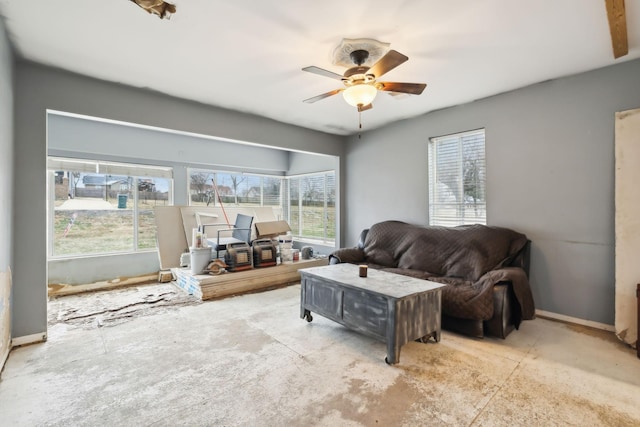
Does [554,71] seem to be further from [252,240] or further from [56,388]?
[56,388]

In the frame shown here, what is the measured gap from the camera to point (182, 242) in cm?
514

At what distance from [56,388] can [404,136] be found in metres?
4.95

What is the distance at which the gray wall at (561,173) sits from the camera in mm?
2986

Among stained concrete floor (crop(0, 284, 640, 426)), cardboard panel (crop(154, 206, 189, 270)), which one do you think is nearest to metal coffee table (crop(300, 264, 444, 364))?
stained concrete floor (crop(0, 284, 640, 426))

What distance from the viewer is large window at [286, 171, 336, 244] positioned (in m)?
6.40

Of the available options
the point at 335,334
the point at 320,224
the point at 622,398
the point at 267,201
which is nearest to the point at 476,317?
the point at 622,398

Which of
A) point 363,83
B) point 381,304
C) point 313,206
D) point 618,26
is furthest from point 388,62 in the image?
point 313,206

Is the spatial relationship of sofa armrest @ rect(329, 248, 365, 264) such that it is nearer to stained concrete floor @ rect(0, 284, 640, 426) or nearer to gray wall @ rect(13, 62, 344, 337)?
stained concrete floor @ rect(0, 284, 640, 426)

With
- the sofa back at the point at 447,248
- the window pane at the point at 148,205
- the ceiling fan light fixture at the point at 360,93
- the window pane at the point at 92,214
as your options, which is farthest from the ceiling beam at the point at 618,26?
the window pane at the point at 92,214

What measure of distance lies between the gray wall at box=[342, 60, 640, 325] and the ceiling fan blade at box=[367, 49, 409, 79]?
1473 mm

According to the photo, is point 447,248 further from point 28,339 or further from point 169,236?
point 28,339

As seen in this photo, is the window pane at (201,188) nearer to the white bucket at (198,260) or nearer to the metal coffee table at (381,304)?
the white bucket at (198,260)

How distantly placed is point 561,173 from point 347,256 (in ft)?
8.96

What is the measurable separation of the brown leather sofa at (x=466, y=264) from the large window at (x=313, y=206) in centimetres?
172
